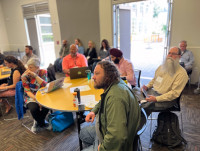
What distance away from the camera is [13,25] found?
7.64m

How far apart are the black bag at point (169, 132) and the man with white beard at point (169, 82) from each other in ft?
0.62

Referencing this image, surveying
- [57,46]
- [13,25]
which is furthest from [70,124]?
[13,25]

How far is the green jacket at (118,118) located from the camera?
996mm

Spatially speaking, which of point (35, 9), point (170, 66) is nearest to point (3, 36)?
point (35, 9)

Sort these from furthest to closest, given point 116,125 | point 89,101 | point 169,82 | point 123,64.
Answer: point 123,64
point 169,82
point 89,101
point 116,125

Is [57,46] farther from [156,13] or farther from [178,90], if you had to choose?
[156,13]

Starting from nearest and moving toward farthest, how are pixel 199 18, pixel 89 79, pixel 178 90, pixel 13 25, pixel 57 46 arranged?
pixel 178 90 → pixel 89 79 → pixel 199 18 → pixel 57 46 → pixel 13 25

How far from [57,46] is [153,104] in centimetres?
540

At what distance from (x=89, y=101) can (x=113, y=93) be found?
747mm

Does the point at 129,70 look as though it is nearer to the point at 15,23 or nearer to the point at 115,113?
the point at 115,113

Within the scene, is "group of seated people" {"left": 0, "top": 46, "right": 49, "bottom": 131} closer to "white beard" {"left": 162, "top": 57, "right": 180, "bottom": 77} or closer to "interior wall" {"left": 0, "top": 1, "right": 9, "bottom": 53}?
"white beard" {"left": 162, "top": 57, "right": 180, "bottom": 77}

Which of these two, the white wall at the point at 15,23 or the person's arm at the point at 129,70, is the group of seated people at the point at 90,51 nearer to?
the white wall at the point at 15,23

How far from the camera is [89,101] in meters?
1.77

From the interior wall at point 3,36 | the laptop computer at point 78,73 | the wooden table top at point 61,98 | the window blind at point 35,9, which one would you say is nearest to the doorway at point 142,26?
the wooden table top at point 61,98
